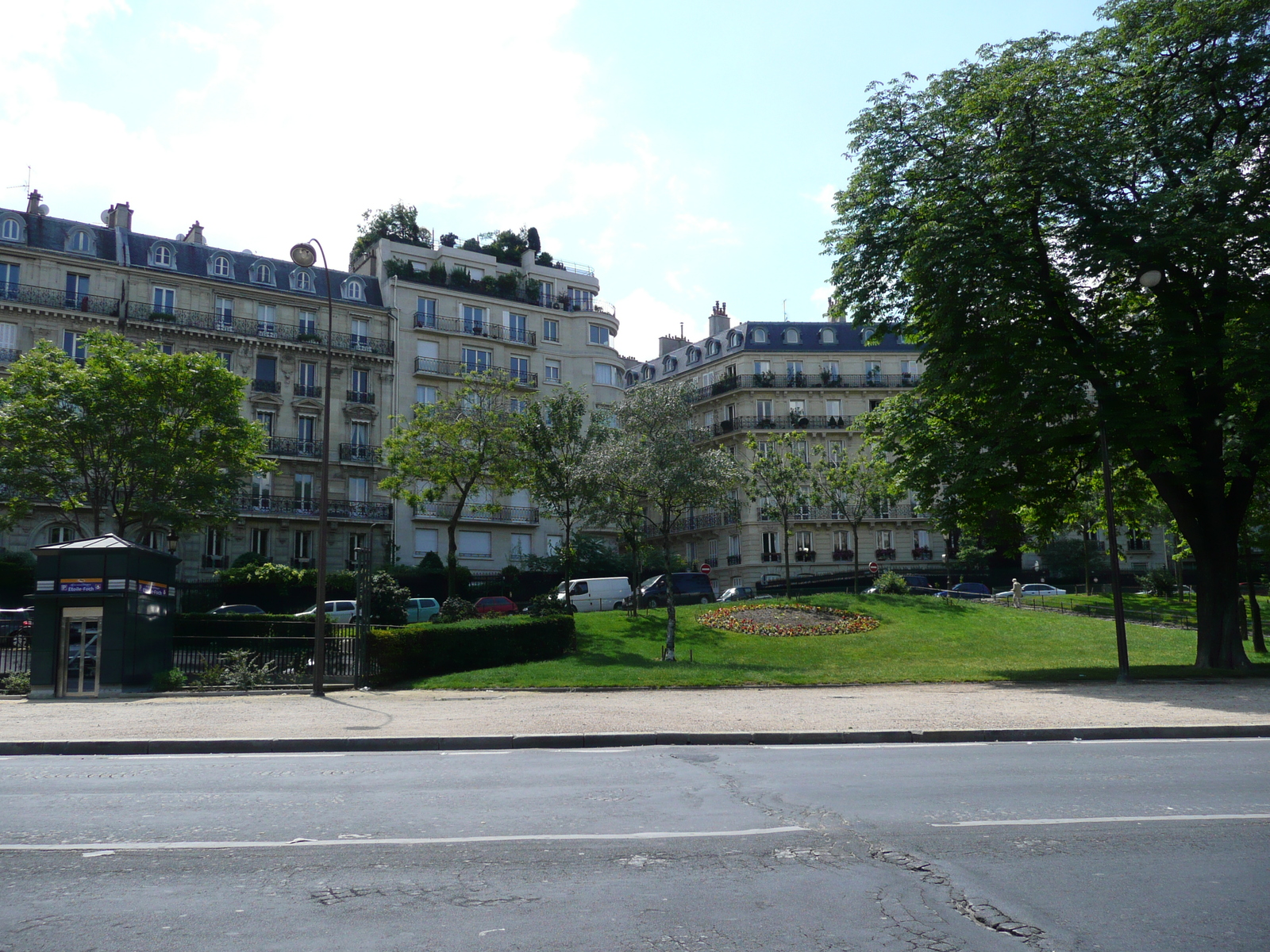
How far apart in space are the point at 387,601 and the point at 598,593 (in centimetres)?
1252

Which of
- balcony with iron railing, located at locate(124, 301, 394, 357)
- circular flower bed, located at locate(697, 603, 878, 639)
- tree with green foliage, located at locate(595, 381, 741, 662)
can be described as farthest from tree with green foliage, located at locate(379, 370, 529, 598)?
balcony with iron railing, located at locate(124, 301, 394, 357)

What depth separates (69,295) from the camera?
157 feet

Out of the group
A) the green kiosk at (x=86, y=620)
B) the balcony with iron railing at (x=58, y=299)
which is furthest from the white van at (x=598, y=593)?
the balcony with iron railing at (x=58, y=299)

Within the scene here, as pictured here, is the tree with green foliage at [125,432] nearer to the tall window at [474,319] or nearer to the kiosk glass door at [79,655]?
the kiosk glass door at [79,655]

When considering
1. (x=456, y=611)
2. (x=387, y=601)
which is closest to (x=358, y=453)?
(x=387, y=601)

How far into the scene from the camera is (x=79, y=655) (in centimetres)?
2123

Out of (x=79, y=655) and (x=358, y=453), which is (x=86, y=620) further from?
(x=358, y=453)

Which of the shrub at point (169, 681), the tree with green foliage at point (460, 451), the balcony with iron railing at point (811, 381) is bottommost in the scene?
the shrub at point (169, 681)

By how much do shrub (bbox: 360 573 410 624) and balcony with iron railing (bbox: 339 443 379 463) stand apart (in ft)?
62.4

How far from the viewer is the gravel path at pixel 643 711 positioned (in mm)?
13539

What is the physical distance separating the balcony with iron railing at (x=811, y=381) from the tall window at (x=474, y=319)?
16.1m

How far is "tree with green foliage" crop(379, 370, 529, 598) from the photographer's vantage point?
36.0m

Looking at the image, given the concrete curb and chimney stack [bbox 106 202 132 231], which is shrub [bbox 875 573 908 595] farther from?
chimney stack [bbox 106 202 132 231]

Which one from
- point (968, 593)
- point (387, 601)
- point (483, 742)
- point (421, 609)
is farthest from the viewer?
point (968, 593)
